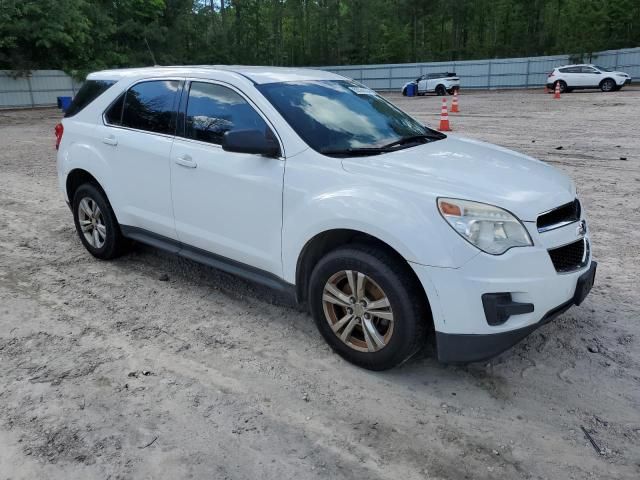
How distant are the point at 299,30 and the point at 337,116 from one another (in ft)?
229

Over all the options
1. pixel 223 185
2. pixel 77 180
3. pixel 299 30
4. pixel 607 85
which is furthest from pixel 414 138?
pixel 299 30

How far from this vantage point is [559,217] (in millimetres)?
3338

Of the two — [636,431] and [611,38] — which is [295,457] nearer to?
[636,431]

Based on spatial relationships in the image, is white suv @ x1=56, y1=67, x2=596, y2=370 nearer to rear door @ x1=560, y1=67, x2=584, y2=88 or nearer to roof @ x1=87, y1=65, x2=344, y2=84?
roof @ x1=87, y1=65, x2=344, y2=84

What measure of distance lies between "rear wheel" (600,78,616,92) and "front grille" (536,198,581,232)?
1203 inches

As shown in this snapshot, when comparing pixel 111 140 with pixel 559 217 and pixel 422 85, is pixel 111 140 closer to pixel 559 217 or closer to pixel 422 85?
pixel 559 217

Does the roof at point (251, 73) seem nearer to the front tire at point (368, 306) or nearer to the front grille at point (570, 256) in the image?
the front tire at point (368, 306)

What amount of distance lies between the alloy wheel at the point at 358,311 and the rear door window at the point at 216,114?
1210mm

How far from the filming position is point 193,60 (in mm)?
52500

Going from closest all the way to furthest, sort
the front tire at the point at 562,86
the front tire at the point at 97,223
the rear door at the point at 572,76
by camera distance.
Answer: the front tire at the point at 97,223, the rear door at the point at 572,76, the front tire at the point at 562,86

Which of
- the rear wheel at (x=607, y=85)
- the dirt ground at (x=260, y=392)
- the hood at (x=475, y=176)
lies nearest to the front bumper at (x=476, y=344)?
the dirt ground at (x=260, y=392)

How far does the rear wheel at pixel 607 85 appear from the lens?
29688mm

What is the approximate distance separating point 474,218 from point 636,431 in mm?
1380

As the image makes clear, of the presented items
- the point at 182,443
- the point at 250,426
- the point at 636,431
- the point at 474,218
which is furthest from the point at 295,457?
the point at 636,431
